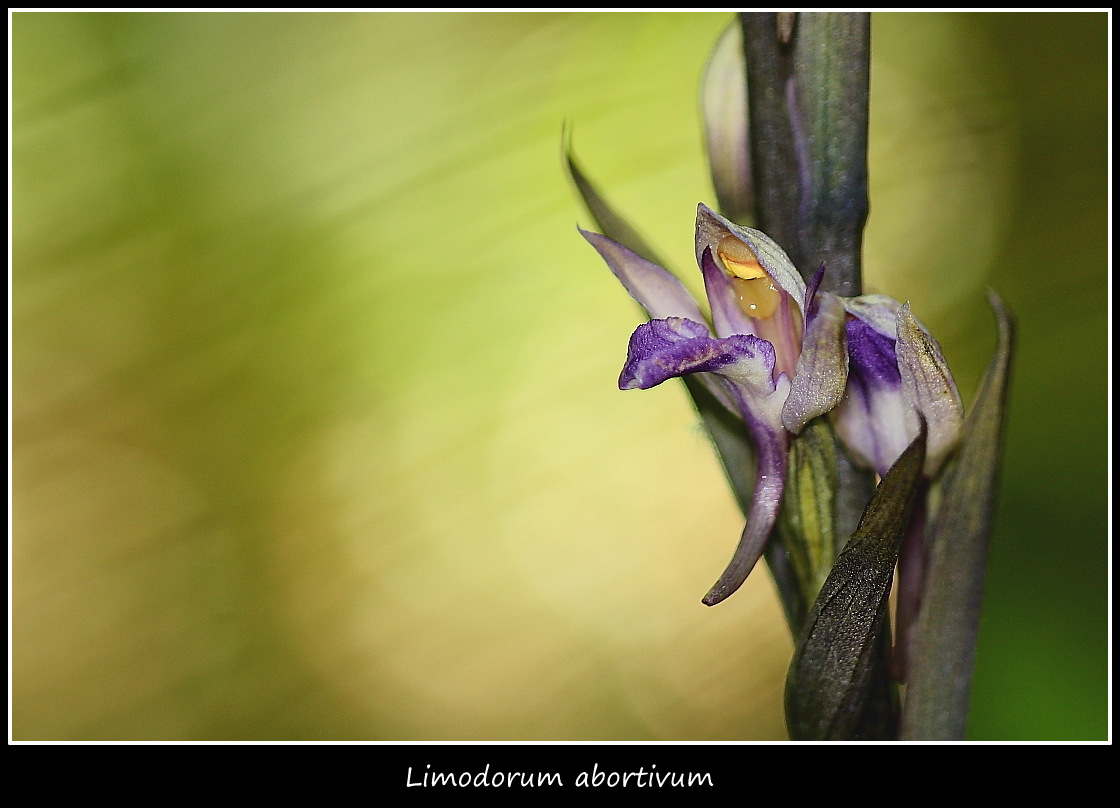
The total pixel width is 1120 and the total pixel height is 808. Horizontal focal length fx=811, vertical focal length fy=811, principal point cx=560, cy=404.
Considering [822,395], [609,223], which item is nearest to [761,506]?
[822,395]

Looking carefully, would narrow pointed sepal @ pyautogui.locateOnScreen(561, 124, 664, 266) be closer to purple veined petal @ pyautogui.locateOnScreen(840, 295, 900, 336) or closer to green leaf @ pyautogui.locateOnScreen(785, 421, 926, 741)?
purple veined petal @ pyautogui.locateOnScreen(840, 295, 900, 336)

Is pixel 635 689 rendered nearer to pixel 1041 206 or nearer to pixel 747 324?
pixel 747 324

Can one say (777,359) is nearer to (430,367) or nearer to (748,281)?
(748,281)

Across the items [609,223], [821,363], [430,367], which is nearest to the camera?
[821,363]

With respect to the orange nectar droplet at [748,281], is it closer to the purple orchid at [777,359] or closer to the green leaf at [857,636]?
the purple orchid at [777,359]
